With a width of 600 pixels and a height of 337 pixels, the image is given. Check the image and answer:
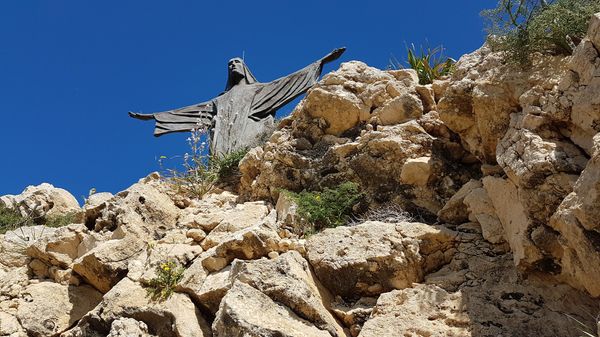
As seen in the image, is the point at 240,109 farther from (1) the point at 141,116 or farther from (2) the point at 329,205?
(2) the point at 329,205

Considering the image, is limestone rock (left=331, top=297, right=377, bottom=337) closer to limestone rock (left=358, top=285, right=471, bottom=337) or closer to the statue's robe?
limestone rock (left=358, top=285, right=471, bottom=337)

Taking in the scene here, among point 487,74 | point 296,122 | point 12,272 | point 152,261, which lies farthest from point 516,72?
point 12,272

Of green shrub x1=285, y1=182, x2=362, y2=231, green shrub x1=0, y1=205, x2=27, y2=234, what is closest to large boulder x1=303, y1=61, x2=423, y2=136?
green shrub x1=285, y1=182, x2=362, y2=231

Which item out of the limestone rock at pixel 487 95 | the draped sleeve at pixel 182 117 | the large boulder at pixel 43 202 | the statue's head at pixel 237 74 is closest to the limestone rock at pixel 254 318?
the limestone rock at pixel 487 95

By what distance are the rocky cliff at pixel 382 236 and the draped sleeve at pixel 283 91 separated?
3.03 m

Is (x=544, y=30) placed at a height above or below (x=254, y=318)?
above

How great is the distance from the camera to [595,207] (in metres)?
3.42

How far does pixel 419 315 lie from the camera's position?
4.10 metres

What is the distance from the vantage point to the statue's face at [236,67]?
11.6 m

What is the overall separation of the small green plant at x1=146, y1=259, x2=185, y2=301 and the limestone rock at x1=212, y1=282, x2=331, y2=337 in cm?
Answer: 91

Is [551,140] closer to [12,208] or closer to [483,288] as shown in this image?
[483,288]

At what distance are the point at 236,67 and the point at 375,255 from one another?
308 inches

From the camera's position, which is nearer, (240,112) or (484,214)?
(484,214)

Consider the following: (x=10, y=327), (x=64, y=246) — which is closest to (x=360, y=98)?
(x=64, y=246)
